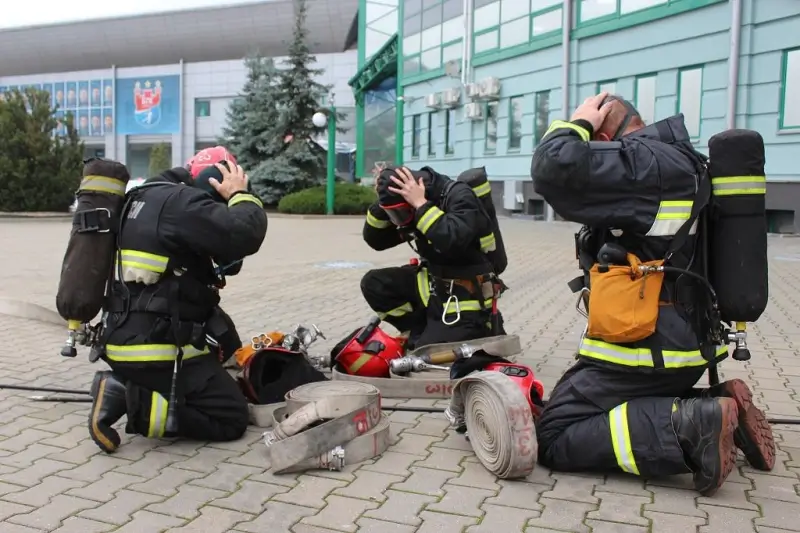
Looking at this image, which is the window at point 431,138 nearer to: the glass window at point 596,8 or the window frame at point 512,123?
the window frame at point 512,123

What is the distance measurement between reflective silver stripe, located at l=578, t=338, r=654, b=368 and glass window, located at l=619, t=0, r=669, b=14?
601 inches

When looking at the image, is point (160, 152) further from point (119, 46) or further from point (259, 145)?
point (259, 145)

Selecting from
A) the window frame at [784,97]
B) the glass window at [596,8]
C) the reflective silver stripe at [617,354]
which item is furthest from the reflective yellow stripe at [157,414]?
the glass window at [596,8]

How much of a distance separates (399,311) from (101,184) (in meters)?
2.34

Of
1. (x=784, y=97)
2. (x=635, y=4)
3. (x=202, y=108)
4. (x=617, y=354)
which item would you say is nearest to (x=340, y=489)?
(x=617, y=354)

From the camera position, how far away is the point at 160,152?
2067 inches

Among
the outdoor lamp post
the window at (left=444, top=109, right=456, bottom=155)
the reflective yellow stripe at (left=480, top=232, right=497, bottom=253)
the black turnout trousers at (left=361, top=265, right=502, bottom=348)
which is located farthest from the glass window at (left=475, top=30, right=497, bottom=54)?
the reflective yellow stripe at (left=480, top=232, right=497, bottom=253)

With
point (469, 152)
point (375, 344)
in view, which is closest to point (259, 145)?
point (469, 152)

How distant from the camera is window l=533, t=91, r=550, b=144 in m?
20.3

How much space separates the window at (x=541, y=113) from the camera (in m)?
20.3

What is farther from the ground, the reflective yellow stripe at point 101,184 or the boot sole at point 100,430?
the reflective yellow stripe at point 101,184

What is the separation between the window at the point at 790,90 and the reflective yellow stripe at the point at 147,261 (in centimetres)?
1385

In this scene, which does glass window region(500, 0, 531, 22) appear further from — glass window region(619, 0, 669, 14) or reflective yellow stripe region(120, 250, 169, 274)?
reflective yellow stripe region(120, 250, 169, 274)

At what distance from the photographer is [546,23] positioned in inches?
787
